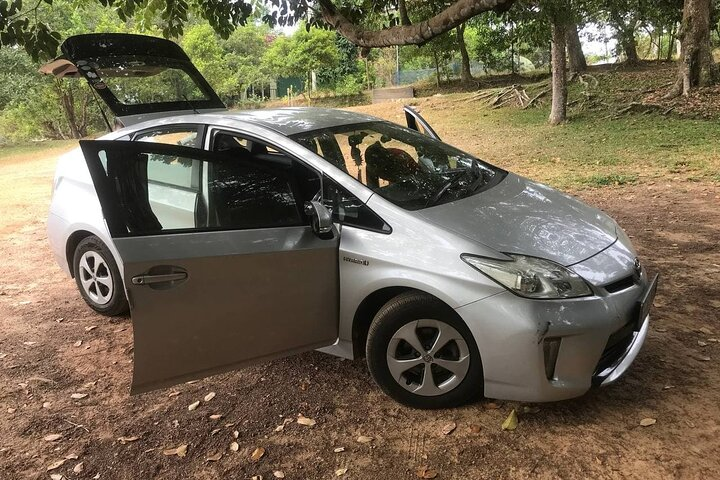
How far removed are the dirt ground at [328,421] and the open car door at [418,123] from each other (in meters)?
1.99

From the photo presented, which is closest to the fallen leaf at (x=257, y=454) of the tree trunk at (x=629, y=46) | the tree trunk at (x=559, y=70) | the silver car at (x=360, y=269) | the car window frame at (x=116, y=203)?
the silver car at (x=360, y=269)

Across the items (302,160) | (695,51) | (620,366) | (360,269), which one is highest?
(695,51)

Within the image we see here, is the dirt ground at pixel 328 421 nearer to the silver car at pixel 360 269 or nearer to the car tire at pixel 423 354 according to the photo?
the car tire at pixel 423 354

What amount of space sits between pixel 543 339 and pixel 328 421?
117 centimetres

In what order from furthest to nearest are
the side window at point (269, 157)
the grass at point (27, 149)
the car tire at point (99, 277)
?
the grass at point (27, 149) < the car tire at point (99, 277) < the side window at point (269, 157)

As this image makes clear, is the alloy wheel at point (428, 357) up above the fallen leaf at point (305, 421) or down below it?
above

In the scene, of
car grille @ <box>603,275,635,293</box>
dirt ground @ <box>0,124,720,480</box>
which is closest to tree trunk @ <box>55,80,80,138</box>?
dirt ground @ <box>0,124,720,480</box>

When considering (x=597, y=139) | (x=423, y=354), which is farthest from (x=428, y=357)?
(x=597, y=139)

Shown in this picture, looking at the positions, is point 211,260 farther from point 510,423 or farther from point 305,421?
point 510,423

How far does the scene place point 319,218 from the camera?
282 cm

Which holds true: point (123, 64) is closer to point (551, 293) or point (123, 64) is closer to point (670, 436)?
point (551, 293)

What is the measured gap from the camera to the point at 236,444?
9.12ft

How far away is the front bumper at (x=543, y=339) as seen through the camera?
2.58 m

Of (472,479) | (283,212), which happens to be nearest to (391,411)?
(472,479)
